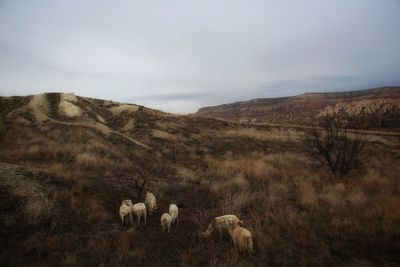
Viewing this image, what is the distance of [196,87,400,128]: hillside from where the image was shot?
45263mm

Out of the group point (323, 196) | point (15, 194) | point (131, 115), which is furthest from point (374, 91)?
point (15, 194)

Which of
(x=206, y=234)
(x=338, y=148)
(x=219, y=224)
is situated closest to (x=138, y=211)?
(x=206, y=234)

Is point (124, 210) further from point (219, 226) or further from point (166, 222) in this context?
point (219, 226)

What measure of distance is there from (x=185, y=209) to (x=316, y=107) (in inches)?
4178

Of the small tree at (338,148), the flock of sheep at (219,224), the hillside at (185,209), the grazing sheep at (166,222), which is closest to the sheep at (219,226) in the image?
the flock of sheep at (219,224)

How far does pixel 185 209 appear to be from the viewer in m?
7.68

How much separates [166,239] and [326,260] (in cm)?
339

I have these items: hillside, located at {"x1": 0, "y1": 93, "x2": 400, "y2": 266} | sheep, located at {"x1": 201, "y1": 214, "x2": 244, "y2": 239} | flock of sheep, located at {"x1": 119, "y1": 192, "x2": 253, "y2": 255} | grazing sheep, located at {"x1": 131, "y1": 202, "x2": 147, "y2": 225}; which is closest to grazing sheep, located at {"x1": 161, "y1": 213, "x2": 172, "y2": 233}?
flock of sheep, located at {"x1": 119, "y1": 192, "x2": 253, "y2": 255}

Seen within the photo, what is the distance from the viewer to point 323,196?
8.00 metres

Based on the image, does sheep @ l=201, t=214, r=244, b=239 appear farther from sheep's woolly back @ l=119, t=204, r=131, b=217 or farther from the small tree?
the small tree

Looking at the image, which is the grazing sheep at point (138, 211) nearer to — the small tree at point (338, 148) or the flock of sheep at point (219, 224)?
the flock of sheep at point (219, 224)

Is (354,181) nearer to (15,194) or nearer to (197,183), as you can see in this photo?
(197,183)

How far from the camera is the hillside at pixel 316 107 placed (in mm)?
45263

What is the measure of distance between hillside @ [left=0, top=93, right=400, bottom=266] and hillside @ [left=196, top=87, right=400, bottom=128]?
1527 inches
